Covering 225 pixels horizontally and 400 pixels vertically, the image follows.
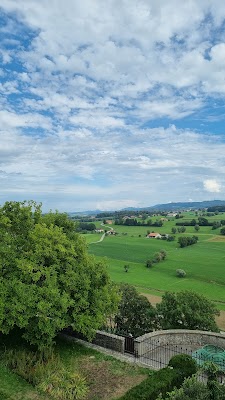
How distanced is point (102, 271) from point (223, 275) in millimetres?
54055

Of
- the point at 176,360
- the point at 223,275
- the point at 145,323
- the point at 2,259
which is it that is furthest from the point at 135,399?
the point at 223,275

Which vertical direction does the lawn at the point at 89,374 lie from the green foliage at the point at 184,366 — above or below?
below

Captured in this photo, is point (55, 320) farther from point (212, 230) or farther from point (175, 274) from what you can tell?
point (212, 230)

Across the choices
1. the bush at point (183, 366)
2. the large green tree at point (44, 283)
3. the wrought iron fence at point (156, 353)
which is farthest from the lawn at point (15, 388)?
the wrought iron fence at point (156, 353)

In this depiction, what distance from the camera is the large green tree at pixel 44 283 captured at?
17.6 metres

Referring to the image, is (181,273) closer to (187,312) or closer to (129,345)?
(187,312)

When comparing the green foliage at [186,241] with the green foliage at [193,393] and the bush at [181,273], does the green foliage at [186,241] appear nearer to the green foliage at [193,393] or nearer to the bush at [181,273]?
the bush at [181,273]

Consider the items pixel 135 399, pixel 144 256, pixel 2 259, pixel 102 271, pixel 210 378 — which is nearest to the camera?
pixel 210 378

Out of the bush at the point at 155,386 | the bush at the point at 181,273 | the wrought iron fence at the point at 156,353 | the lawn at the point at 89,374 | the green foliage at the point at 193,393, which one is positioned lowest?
the bush at the point at 181,273

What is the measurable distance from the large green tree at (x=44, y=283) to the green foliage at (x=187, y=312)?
7.36 m

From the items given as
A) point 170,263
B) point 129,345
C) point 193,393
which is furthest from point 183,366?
point 170,263

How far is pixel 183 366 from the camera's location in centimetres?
1509

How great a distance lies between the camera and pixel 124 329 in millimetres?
30438

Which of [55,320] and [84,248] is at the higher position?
[84,248]
